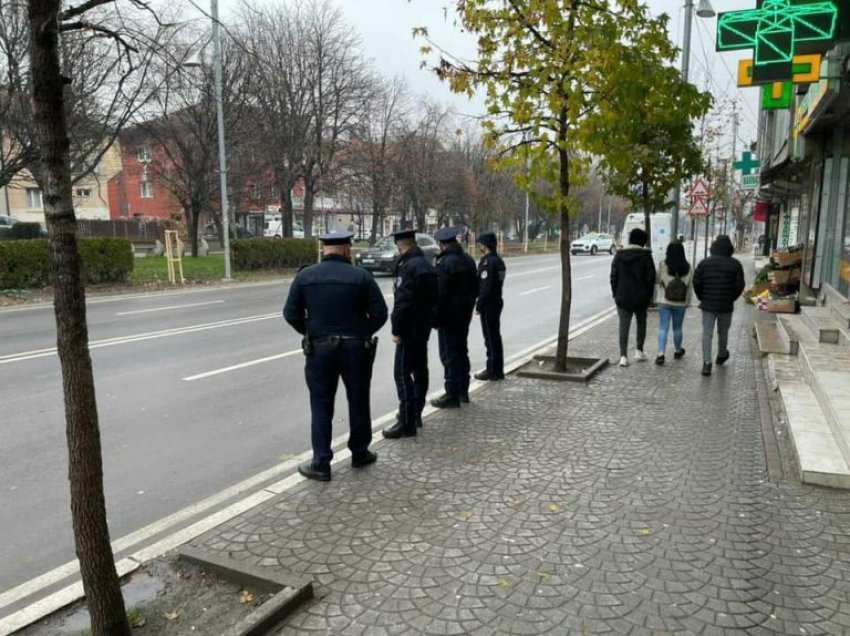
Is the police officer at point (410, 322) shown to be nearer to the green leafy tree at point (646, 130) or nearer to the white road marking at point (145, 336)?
the green leafy tree at point (646, 130)

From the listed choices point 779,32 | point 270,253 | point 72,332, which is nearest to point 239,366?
point 72,332

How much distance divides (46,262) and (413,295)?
51.3ft

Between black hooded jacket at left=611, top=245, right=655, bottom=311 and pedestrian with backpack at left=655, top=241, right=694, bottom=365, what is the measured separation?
9.2 inches

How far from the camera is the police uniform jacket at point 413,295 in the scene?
5652mm

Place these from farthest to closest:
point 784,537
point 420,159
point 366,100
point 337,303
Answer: point 420,159 → point 366,100 → point 337,303 → point 784,537

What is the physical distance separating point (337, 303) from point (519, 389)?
3.48 metres

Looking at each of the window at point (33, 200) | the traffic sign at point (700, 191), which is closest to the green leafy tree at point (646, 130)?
the traffic sign at point (700, 191)

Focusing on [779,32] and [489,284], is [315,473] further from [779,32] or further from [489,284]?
[779,32]

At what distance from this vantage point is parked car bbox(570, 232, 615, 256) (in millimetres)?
47375

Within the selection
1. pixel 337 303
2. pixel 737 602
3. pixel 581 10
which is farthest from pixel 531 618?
pixel 581 10

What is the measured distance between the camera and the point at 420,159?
4112 cm

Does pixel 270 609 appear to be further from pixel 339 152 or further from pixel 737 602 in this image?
pixel 339 152

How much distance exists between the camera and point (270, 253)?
25484 millimetres

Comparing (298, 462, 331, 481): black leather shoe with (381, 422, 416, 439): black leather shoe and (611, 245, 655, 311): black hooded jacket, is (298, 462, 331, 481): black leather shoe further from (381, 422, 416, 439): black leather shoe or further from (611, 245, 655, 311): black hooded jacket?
(611, 245, 655, 311): black hooded jacket
